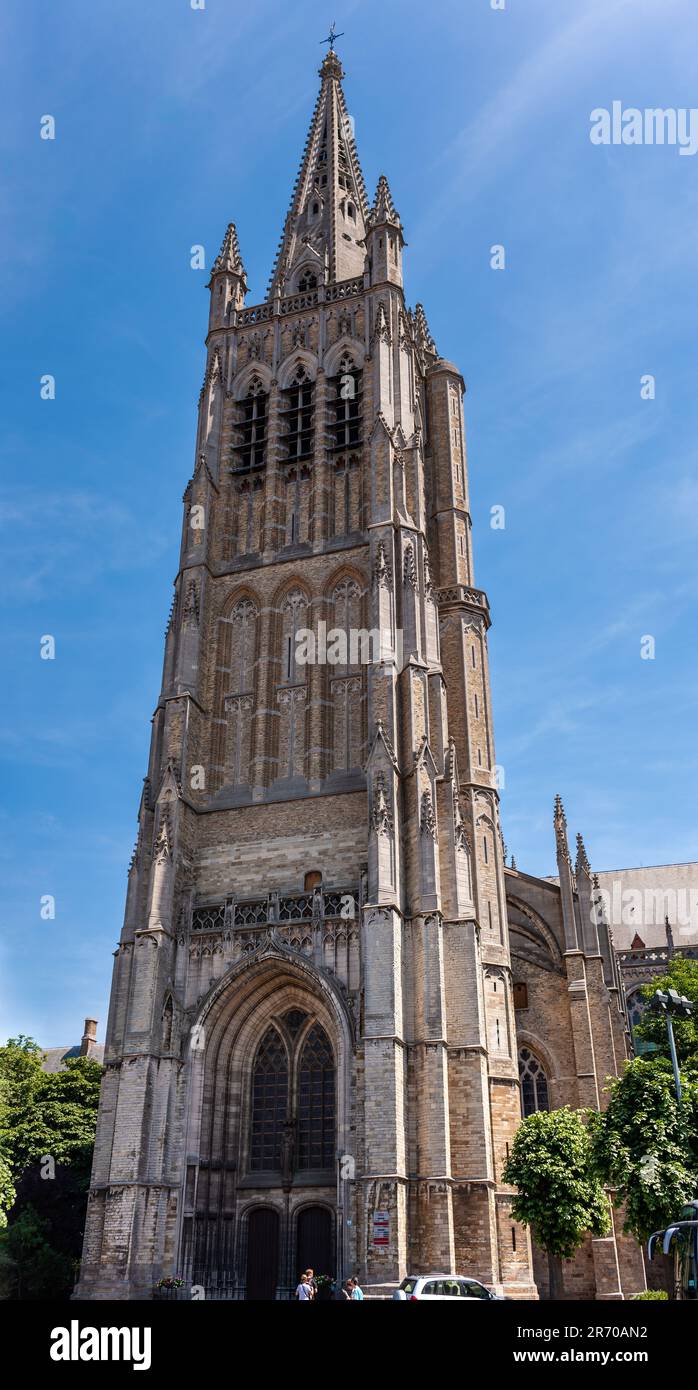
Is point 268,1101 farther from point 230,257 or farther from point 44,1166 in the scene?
point 230,257

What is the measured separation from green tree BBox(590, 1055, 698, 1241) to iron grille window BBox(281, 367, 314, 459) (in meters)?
25.7

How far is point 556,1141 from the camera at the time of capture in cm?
2589

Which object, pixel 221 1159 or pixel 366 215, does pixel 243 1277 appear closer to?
pixel 221 1159

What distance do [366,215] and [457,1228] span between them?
4418 cm

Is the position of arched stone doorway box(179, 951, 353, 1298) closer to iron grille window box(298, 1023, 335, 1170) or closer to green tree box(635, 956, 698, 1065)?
iron grille window box(298, 1023, 335, 1170)

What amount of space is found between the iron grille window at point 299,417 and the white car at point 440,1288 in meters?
28.5

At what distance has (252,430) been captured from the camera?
4209 centimetres

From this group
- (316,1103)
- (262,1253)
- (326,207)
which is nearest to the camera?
(262,1253)

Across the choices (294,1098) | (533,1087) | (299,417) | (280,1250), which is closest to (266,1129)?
(294,1098)

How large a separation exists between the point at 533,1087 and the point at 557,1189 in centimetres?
949

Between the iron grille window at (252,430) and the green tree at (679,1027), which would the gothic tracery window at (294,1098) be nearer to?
the green tree at (679,1027)

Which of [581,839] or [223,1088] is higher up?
[581,839]

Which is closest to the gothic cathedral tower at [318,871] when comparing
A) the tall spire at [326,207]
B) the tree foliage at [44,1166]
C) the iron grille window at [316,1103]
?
the iron grille window at [316,1103]
